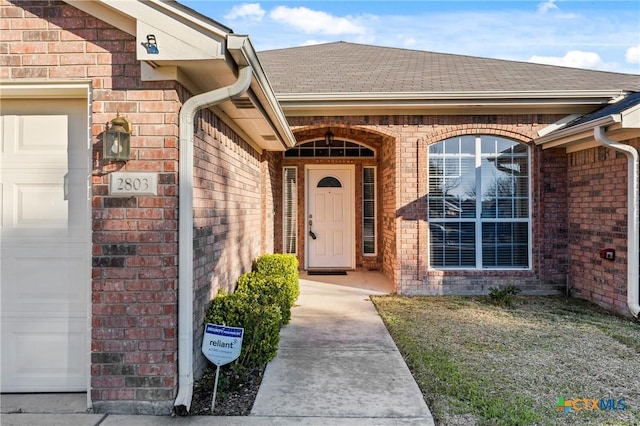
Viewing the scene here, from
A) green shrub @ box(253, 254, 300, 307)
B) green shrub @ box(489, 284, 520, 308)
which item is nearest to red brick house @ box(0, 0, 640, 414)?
green shrub @ box(253, 254, 300, 307)

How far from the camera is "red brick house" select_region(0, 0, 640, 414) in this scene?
278cm

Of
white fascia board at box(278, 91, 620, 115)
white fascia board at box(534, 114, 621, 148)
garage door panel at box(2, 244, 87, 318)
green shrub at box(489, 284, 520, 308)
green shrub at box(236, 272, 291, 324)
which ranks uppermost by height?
white fascia board at box(278, 91, 620, 115)

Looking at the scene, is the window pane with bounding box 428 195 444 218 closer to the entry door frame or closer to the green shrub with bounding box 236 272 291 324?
the green shrub with bounding box 236 272 291 324

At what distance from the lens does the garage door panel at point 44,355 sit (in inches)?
119

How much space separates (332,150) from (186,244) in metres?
6.54

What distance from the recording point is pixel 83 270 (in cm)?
303

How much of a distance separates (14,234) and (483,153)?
21.0ft

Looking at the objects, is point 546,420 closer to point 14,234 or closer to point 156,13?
point 156,13

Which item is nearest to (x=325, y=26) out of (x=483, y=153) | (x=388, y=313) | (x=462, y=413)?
(x=483, y=153)

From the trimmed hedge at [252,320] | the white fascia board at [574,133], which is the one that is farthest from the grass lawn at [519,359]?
the white fascia board at [574,133]

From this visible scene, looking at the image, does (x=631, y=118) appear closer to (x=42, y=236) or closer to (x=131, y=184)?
(x=131, y=184)

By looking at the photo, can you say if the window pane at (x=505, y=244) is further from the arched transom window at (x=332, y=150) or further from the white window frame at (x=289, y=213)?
the white window frame at (x=289, y=213)

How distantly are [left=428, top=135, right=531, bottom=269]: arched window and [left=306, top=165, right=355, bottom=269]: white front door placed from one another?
257cm

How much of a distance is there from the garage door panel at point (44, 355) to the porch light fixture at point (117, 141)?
1.29m
